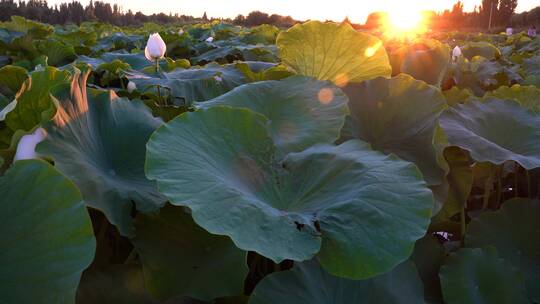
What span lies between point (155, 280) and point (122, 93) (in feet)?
2.55

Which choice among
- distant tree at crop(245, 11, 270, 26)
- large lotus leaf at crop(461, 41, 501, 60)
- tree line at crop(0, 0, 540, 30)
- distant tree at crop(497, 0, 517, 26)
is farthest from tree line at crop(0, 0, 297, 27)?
distant tree at crop(497, 0, 517, 26)

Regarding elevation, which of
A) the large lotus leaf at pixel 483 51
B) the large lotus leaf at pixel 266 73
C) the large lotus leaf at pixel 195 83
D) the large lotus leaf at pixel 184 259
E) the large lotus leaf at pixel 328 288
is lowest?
the large lotus leaf at pixel 328 288

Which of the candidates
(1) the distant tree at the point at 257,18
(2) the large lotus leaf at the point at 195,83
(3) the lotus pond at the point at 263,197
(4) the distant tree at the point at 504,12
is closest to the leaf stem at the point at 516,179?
(3) the lotus pond at the point at 263,197

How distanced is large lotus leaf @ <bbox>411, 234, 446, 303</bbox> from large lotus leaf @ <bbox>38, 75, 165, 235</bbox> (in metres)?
0.45

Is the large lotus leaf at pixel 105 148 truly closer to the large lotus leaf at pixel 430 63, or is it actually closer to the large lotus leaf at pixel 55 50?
the large lotus leaf at pixel 430 63

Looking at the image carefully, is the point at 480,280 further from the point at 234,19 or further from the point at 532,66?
the point at 234,19

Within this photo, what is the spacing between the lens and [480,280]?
32.2 inches

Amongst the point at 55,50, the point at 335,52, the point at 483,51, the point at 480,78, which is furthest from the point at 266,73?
the point at 483,51

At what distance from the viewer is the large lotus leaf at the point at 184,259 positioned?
2.23 feet

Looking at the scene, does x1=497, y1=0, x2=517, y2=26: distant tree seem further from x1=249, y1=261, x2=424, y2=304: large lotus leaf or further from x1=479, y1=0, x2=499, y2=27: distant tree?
x1=249, y1=261, x2=424, y2=304: large lotus leaf

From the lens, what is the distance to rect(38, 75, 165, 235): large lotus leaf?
26.0 inches

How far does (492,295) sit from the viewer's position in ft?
2.65

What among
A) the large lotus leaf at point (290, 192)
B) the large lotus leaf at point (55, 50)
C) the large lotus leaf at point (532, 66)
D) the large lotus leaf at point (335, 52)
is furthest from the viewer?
the large lotus leaf at point (55, 50)

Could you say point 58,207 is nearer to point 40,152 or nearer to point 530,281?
point 40,152
